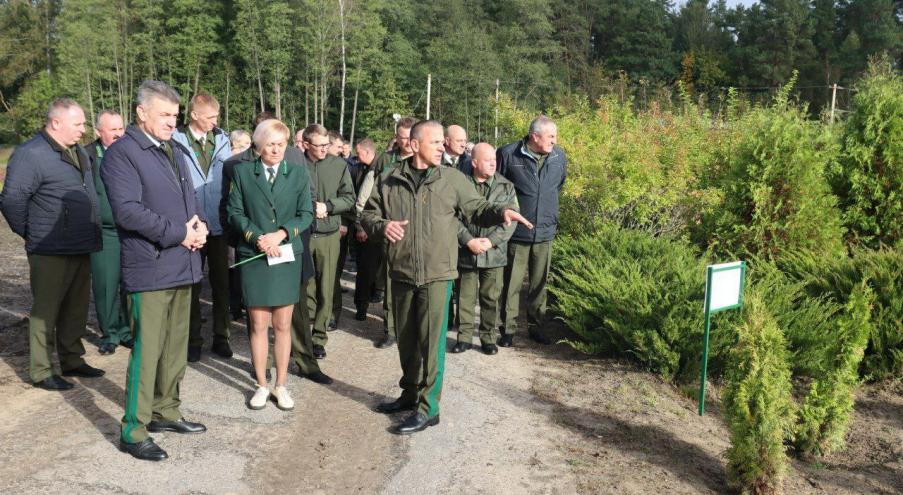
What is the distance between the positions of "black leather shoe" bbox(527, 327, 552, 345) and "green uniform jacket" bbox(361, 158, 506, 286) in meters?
2.75

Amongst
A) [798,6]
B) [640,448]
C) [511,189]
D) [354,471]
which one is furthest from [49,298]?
[798,6]

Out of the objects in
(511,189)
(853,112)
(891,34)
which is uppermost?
(891,34)

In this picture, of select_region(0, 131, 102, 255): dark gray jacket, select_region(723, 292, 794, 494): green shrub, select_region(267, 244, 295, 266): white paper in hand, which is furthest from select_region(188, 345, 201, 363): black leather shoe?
select_region(723, 292, 794, 494): green shrub

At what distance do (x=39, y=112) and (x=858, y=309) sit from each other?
62.3 meters

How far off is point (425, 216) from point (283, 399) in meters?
1.73

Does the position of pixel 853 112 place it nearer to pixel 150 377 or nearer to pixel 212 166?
pixel 212 166

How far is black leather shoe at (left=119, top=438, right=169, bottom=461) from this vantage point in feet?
14.3

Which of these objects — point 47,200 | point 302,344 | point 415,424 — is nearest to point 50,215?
point 47,200

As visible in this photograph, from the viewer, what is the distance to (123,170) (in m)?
4.30

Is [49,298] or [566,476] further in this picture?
[49,298]

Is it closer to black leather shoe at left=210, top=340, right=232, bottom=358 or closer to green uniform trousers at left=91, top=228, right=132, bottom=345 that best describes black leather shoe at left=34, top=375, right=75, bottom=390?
green uniform trousers at left=91, top=228, right=132, bottom=345

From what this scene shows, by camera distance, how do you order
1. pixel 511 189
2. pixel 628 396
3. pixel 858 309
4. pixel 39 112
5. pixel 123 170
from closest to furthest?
pixel 123 170, pixel 858 309, pixel 628 396, pixel 511 189, pixel 39 112

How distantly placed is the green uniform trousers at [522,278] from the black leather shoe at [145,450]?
3.80 m

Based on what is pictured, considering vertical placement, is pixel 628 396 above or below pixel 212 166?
below
